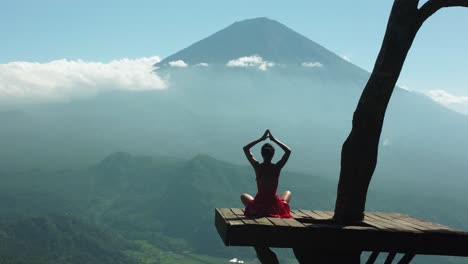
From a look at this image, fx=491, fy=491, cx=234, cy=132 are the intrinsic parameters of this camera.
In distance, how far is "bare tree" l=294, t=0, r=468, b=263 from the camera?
23.3 ft

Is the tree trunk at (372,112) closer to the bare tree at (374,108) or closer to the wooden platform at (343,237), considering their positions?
the bare tree at (374,108)

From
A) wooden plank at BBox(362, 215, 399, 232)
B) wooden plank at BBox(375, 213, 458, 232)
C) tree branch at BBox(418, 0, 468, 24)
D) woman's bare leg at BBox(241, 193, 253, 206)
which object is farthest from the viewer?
woman's bare leg at BBox(241, 193, 253, 206)

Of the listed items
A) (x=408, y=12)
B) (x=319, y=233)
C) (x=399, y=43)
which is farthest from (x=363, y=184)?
(x=408, y=12)

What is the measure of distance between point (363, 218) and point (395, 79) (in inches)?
82.8

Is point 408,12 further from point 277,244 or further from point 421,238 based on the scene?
point 277,244

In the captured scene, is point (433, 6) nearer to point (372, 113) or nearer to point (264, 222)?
point (372, 113)

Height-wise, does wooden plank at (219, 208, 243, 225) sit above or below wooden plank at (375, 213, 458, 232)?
below

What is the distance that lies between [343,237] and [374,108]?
2074 millimetres

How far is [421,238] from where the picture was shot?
20.0 feet

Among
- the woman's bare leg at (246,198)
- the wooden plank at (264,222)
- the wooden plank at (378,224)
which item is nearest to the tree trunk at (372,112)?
the wooden plank at (378,224)

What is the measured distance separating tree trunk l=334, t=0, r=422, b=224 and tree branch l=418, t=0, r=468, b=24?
0.08 metres

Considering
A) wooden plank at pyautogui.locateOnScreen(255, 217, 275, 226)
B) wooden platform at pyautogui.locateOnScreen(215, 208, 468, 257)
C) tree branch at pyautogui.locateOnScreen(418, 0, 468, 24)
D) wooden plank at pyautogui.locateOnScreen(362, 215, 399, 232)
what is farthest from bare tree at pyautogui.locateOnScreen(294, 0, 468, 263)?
wooden plank at pyautogui.locateOnScreen(255, 217, 275, 226)

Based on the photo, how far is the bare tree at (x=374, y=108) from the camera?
711 cm

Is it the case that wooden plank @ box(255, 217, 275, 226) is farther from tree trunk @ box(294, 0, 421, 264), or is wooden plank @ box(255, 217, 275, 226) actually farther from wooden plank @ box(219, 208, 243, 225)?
tree trunk @ box(294, 0, 421, 264)
